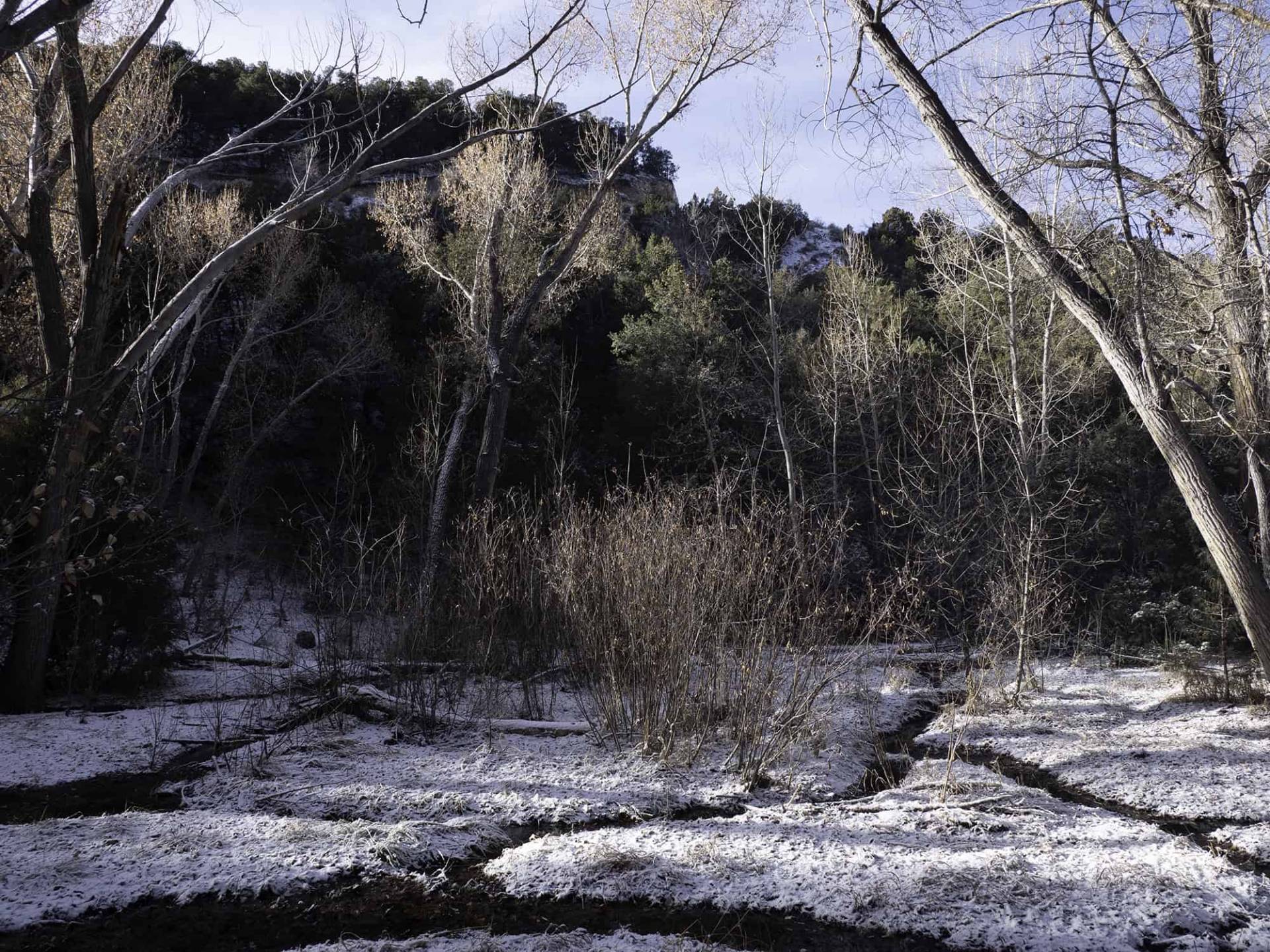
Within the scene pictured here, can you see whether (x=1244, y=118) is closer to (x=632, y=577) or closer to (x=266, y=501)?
(x=632, y=577)

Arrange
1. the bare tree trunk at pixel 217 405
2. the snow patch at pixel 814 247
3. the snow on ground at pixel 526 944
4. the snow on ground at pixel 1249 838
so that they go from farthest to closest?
the snow patch at pixel 814 247
the bare tree trunk at pixel 217 405
the snow on ground at pixel 1249 838
the snow on ground at pixel 526 944

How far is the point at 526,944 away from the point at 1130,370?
4680 millimetres

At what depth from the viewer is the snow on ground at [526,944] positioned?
2988 mm

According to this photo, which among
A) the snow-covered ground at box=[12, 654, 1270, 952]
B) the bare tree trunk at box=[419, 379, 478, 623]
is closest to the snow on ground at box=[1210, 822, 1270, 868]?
the snow-covered ground at box=[12, 654, 1270, 952]

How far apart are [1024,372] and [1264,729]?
1139 centimetres

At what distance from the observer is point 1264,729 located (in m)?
6.47

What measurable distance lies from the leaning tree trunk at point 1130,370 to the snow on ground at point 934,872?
1708mm

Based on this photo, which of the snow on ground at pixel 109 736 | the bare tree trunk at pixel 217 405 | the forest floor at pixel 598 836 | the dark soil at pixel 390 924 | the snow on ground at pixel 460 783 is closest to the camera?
the dark soil at pixel 390 924

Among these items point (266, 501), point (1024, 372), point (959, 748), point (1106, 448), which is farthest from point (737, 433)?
point (959, 748)

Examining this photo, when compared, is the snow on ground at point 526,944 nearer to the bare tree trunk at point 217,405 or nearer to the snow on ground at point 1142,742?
the snow on ground at point 1142,742

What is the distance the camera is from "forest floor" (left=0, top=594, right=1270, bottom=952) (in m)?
3.28

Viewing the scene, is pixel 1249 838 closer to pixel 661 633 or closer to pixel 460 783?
pixel 661 633

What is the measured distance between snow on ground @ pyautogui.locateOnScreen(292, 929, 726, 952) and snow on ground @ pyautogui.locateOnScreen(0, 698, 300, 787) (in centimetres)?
296

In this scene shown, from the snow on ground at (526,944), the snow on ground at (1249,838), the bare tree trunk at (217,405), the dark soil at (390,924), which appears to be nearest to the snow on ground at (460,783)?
the dark soil at (390,924)
